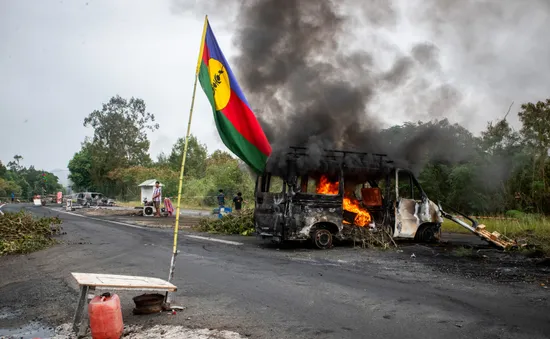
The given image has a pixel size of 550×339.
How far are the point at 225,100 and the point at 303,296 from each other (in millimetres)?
2954

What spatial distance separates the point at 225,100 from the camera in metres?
5.86

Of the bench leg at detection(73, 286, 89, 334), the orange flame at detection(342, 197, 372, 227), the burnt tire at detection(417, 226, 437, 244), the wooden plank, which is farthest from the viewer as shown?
the burnt tire at detection(417, 226, 437, 244)

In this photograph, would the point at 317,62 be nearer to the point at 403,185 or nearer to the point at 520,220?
the point at 403,185

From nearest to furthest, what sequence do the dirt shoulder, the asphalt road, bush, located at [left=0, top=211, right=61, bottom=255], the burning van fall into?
the asphalt road, the dirt shoulder, the burning van, bush, located at [left=0, top=211, right=61, bottom=255]

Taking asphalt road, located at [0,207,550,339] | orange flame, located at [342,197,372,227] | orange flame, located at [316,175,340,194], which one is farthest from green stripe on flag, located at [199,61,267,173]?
orange flame, located at [342,197,372,227]

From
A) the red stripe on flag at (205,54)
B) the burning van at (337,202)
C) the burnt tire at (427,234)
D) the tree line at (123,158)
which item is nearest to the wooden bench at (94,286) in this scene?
the red stripe on flag at (205,54)

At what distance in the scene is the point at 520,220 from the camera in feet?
47.0

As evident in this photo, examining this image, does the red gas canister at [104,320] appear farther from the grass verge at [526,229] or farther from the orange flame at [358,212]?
the grass verge at [526,229]

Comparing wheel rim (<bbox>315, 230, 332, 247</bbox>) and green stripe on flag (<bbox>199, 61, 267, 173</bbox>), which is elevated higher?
green stripe on flag (<bbox>199, 61, 267, 173</bbox>)

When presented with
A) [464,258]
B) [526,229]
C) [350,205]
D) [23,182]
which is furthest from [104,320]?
[23,182]

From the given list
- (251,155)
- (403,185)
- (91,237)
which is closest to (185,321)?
(251,155)

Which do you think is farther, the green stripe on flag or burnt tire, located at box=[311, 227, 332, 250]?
burnt tire, located at box=[311, 227, 332, 250]

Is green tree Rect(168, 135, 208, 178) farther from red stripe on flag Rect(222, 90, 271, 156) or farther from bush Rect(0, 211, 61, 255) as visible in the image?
red stripe on flag Rect(222, 90, 271, 156)

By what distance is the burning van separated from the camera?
10.3m
